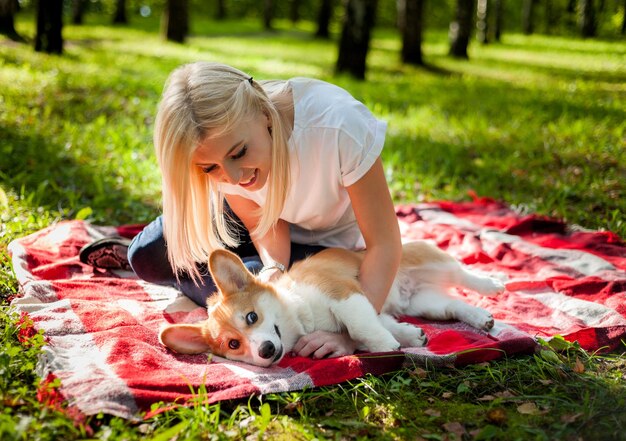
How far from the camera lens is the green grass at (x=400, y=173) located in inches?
85.5

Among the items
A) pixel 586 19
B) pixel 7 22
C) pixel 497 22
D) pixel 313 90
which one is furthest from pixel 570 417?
pixel 586 19

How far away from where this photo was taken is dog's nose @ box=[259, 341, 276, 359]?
8.27ft

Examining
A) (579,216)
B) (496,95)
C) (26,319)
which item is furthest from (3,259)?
(496,95)

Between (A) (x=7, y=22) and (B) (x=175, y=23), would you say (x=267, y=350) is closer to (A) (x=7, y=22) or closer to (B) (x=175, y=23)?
(A) (x=7, y=22)

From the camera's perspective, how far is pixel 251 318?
263cm

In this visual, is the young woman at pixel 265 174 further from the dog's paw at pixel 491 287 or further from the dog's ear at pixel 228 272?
the dog's paw at pixel 491 287

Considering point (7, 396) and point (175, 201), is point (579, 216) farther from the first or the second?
point (7, 396)

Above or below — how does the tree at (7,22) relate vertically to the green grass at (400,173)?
above

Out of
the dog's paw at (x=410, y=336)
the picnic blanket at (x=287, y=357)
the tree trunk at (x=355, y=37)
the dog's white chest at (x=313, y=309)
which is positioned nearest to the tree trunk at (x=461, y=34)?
the tree trunk at (x=355, y=37)

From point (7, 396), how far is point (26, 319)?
582 mm

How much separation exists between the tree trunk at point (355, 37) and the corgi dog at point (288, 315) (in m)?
7.28

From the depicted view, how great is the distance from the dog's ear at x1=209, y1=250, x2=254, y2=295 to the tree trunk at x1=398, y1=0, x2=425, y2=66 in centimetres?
1007

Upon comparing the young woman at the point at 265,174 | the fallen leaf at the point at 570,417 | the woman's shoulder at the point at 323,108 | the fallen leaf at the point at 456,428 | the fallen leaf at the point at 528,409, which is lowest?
the fallen leaf at the point at 456,428

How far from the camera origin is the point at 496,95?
852 centimetres
